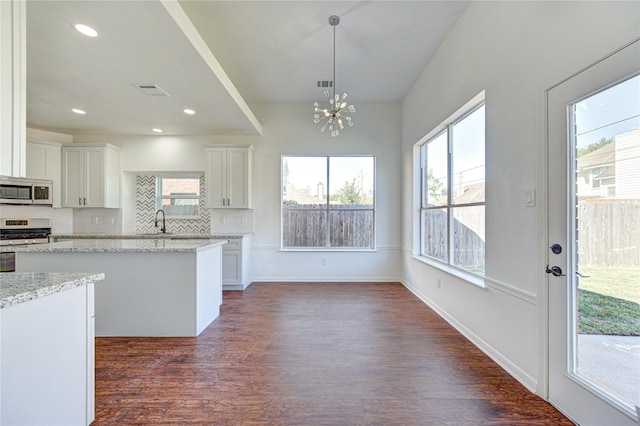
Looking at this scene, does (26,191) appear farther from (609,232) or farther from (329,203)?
(609,232)

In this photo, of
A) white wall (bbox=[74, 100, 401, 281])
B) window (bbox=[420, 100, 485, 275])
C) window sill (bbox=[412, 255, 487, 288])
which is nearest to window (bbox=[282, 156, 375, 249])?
Answer: white wall (bbox=[74, 100, 401, 281])

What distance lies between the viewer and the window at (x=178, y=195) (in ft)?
17.6

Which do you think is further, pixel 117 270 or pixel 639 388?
pixel 117 270

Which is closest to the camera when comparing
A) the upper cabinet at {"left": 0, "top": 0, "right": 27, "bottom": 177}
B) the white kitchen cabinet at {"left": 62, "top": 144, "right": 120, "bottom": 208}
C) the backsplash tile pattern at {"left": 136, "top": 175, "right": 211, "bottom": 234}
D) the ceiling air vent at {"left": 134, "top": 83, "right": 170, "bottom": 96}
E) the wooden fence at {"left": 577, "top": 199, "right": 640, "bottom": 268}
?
the upper cabinet at {"left": 0, "top": 0, "right": 27, "bottom": 177}

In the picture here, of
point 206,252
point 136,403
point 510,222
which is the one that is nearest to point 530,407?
A: point 510,222

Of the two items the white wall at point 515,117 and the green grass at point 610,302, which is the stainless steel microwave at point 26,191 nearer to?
the white wall at point 515,117

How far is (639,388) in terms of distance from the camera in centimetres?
138

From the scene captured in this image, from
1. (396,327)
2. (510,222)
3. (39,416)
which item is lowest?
(396,327)

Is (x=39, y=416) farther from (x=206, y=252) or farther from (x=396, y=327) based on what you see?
(x=396, y=327)

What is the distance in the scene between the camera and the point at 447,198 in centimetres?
356

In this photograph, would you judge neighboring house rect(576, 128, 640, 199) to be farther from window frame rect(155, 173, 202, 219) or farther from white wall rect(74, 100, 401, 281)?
window frame rect(155, 173, 202, 219)

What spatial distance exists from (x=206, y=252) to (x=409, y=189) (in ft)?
10.9

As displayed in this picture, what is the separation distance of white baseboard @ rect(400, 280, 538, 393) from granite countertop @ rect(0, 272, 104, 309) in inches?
115

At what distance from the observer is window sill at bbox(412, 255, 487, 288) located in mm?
2734
